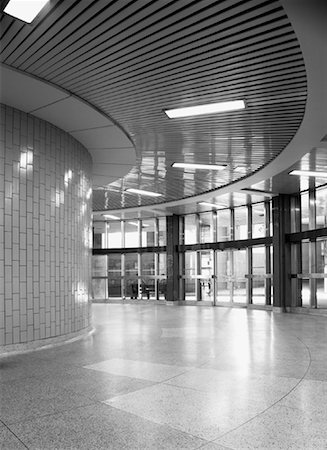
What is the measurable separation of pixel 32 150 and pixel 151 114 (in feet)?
7.65

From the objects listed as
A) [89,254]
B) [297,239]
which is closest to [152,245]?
[297,239]

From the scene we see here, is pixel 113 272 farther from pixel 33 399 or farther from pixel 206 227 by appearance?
pixel 33 399

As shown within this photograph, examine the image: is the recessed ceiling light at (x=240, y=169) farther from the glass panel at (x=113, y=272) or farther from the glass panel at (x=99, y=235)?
the glass panel at (x=99, y=235)

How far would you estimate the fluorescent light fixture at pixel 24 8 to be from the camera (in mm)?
4422

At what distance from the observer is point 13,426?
3.86 m

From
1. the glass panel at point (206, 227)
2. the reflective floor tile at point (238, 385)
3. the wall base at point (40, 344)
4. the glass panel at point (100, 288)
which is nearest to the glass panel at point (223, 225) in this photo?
the glass panel at point (206, 227)

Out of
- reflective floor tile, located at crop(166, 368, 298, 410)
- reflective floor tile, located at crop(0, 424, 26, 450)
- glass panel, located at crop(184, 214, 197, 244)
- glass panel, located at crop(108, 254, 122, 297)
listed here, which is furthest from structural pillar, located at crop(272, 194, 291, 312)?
reflective floor tile, located at crop(0, 424, 26, 450)

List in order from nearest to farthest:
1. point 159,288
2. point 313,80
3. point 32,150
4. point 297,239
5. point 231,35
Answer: point 231,35
point 313,80
point 32,150
point 297,239
point 159,288

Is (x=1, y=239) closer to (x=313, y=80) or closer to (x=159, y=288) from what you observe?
(x=313, y=80)

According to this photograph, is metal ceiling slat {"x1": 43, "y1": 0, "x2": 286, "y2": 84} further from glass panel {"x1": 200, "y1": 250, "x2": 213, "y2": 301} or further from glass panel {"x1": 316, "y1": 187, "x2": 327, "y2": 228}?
glass panel {"x1": 200, "y1": 250, "x2": 213, "y2": 301}

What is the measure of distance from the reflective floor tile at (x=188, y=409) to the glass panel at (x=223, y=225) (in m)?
14.7

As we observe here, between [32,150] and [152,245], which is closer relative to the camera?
[32,150]

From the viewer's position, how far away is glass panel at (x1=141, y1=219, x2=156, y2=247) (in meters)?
22.5

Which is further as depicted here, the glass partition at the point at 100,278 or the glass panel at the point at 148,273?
the glass partition at the point at 100,278
